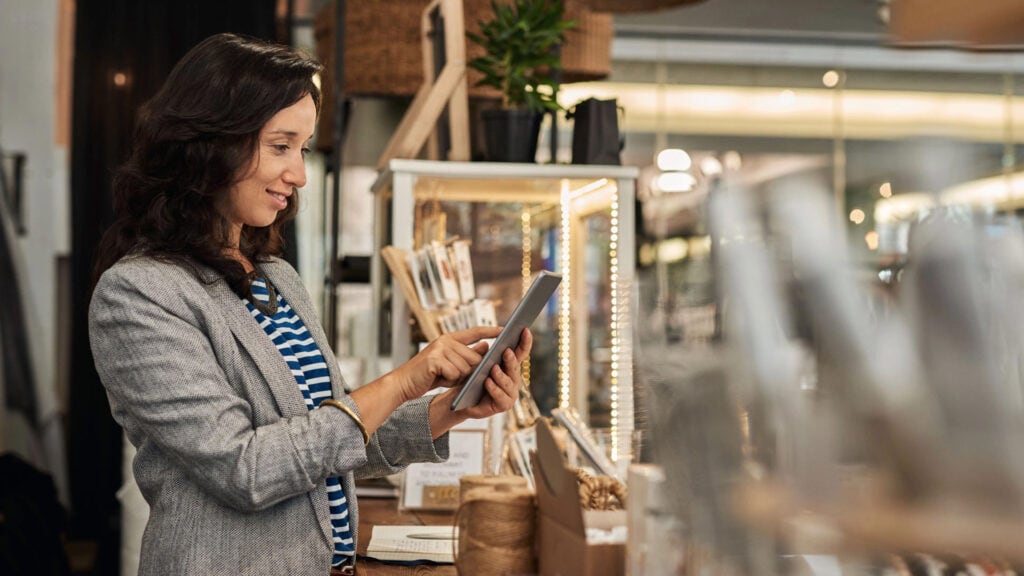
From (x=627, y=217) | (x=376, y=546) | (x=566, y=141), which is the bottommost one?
(x=376, y=546)

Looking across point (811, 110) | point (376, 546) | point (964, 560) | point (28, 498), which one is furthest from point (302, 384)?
point (811, 110)

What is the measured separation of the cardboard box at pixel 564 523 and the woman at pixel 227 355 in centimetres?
18

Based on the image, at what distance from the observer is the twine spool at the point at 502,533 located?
1.45m

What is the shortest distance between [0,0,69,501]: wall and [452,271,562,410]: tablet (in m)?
4.79

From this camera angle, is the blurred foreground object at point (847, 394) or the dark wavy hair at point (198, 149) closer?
the blurred foreground object at point (847, 394)

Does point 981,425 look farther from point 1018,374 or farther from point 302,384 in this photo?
point 302,384

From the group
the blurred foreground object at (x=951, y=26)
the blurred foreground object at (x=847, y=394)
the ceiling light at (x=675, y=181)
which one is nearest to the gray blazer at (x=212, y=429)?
the blurred foreground object at (x=847, y=394)

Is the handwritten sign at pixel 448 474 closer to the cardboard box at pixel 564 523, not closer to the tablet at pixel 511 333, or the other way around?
the tablet at pixel 511 333

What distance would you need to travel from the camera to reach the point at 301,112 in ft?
4.95

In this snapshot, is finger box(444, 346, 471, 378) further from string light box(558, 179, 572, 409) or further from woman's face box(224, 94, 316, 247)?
string light box(558, 179, 572, 409)

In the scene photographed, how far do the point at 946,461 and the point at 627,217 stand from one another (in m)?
2.04

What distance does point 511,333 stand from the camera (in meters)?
1.42

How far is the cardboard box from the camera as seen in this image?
1.21 metres

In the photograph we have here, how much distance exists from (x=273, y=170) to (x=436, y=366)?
0.34 meters
